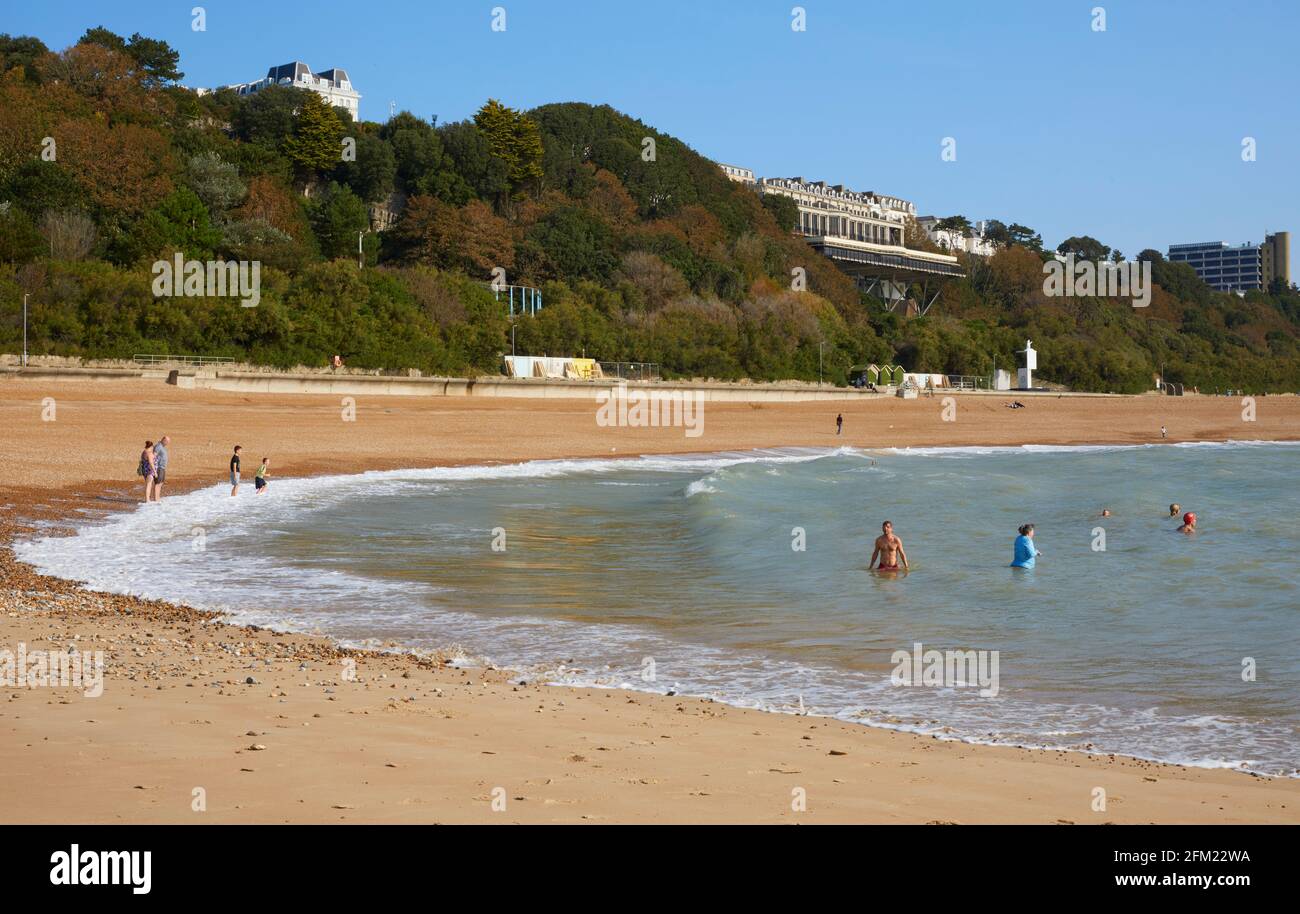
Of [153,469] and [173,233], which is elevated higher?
[173,233]

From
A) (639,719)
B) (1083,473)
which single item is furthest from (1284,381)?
(639,719)

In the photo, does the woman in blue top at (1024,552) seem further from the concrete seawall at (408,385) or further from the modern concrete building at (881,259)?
the modern concrete building at (881,259)

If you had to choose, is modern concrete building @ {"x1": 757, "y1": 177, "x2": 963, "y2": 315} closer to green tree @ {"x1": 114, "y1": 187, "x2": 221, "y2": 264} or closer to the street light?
the street light

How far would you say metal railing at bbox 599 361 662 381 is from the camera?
72.4 metres

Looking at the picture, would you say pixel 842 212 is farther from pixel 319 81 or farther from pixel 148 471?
pixel 148 471

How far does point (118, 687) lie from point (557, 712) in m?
2.90

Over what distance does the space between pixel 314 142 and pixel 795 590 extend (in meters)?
75.2

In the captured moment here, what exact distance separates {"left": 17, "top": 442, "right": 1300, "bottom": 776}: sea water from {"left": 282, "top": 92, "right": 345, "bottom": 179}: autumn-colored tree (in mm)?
57854

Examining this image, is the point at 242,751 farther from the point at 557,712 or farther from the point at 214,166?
the point at 214,166

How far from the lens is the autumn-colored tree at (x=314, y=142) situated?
82875 millimetres

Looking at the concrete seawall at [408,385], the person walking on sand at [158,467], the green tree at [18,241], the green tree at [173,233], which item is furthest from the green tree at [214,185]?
the person walking on sand at [158,467]

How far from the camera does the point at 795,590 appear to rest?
16031mm

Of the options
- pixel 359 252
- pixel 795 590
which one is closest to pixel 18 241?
pixel 359 252

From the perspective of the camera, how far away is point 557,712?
27.7 feet
